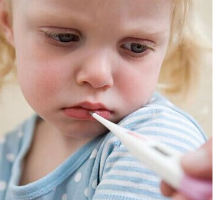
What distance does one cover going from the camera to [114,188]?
17.3 inches

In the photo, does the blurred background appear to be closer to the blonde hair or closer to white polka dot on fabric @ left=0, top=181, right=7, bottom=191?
the blonde hair

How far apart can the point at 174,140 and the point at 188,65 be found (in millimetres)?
344

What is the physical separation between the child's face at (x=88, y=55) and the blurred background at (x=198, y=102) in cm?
23

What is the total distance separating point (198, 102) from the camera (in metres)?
0.94

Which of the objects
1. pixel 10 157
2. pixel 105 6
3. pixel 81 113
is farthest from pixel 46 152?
pixel 105 6

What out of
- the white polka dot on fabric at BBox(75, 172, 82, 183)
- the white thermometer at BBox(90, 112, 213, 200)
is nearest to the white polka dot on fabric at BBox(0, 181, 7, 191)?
the white polka dot on fabric at BBox(75, 172, 82, 183)

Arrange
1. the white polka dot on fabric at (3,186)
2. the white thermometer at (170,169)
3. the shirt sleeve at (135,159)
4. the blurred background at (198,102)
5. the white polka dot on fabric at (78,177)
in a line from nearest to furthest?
the white thermometer at (170,169)
the shirt sleeve at (135,159)
the white polka dot on fabric at (78,177)
the white polka dot on fabric at (3,186)
the blurred background at (198,102)

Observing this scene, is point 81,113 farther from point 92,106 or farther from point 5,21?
point 5,21

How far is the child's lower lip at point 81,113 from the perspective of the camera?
51cm

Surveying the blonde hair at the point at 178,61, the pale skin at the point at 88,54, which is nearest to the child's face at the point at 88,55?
the pale skin at the point at 88,54

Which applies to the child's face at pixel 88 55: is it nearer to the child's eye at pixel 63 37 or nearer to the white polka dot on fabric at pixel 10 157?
the child's eye at pixel 63 37

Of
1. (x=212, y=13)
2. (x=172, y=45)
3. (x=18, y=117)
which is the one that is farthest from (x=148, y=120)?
(x=18, y=117)

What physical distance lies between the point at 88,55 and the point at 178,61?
0.32m

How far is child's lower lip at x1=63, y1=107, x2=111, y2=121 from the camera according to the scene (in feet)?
1.68
